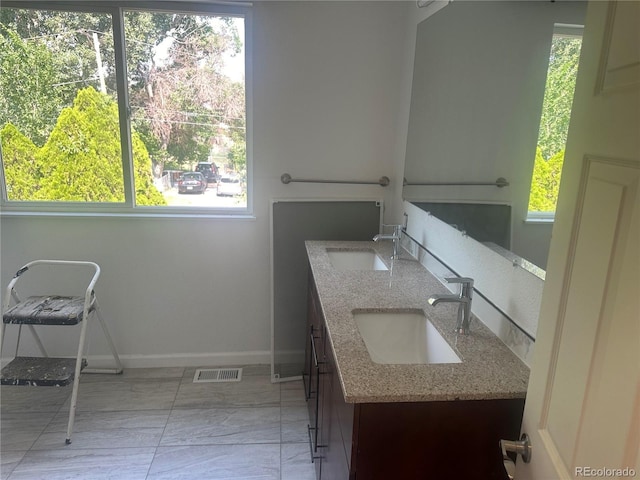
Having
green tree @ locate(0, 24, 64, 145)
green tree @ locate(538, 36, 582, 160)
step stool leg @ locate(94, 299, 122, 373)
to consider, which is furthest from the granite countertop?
green tree @ locate(0, 24, 64, 145)

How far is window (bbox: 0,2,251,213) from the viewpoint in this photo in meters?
2.43

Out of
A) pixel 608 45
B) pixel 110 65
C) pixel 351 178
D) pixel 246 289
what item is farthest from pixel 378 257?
pixel 110 65

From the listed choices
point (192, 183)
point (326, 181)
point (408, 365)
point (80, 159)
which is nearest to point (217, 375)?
point (192, 183)

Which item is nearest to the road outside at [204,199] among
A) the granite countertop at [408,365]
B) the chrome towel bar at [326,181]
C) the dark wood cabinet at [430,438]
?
the chrome towel bar at [326,181]

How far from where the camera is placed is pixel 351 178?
8.89 feet

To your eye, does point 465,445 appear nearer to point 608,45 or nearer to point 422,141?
point 608,45

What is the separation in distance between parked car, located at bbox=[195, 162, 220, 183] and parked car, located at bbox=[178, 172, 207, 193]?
1.0 inches

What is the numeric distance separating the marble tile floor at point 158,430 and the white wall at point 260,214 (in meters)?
0.28

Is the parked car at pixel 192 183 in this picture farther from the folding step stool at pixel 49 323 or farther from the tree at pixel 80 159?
the folding step stool at pixel 49 323

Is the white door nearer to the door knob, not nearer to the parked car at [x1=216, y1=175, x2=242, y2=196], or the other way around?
the door knob

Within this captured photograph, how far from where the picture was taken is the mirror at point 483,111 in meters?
1.26

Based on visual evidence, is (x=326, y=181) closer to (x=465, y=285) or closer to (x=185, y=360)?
(x=465, y=285)

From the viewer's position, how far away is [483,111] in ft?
5.34

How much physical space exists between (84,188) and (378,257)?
5.98 ft
